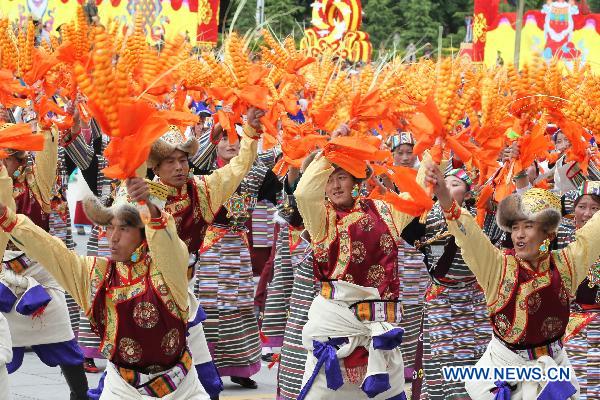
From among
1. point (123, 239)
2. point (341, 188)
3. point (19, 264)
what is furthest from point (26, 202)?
point (123, 239)

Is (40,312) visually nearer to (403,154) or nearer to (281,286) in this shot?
(281,286)

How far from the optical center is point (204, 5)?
20344 millimetres

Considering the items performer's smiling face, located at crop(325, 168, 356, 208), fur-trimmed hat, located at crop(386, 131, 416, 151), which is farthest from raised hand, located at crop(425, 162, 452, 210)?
fur-trimmed hat, located at crop(386, 131, 416, 151)

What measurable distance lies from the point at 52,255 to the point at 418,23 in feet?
90.3

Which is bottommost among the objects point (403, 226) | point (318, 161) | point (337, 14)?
point (337, 14)

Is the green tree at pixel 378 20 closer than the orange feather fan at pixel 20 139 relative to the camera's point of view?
No

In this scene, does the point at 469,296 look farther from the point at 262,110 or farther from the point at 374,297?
the point at 262,110

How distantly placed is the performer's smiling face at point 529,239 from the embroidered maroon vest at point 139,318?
1.66 meters

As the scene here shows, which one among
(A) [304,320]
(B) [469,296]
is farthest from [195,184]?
(B) [469,296]

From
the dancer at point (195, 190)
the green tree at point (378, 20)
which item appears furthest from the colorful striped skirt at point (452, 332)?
the green tree at point (378, 20)

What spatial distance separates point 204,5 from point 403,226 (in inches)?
544

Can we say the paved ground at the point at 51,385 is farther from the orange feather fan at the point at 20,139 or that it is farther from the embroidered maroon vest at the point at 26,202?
the orange feather fan at the point at 20,139

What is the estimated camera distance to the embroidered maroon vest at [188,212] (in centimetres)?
728

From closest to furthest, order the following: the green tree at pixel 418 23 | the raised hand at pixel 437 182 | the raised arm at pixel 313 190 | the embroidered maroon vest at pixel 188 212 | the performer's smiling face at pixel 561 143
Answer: the raised hand at pixel 437 182
the raised arm at pixel 313 190
the embroidered maroon vest at pixel 188 212
the performer's smiling face at pixel 561 143
the green tree at pixel 418 23
